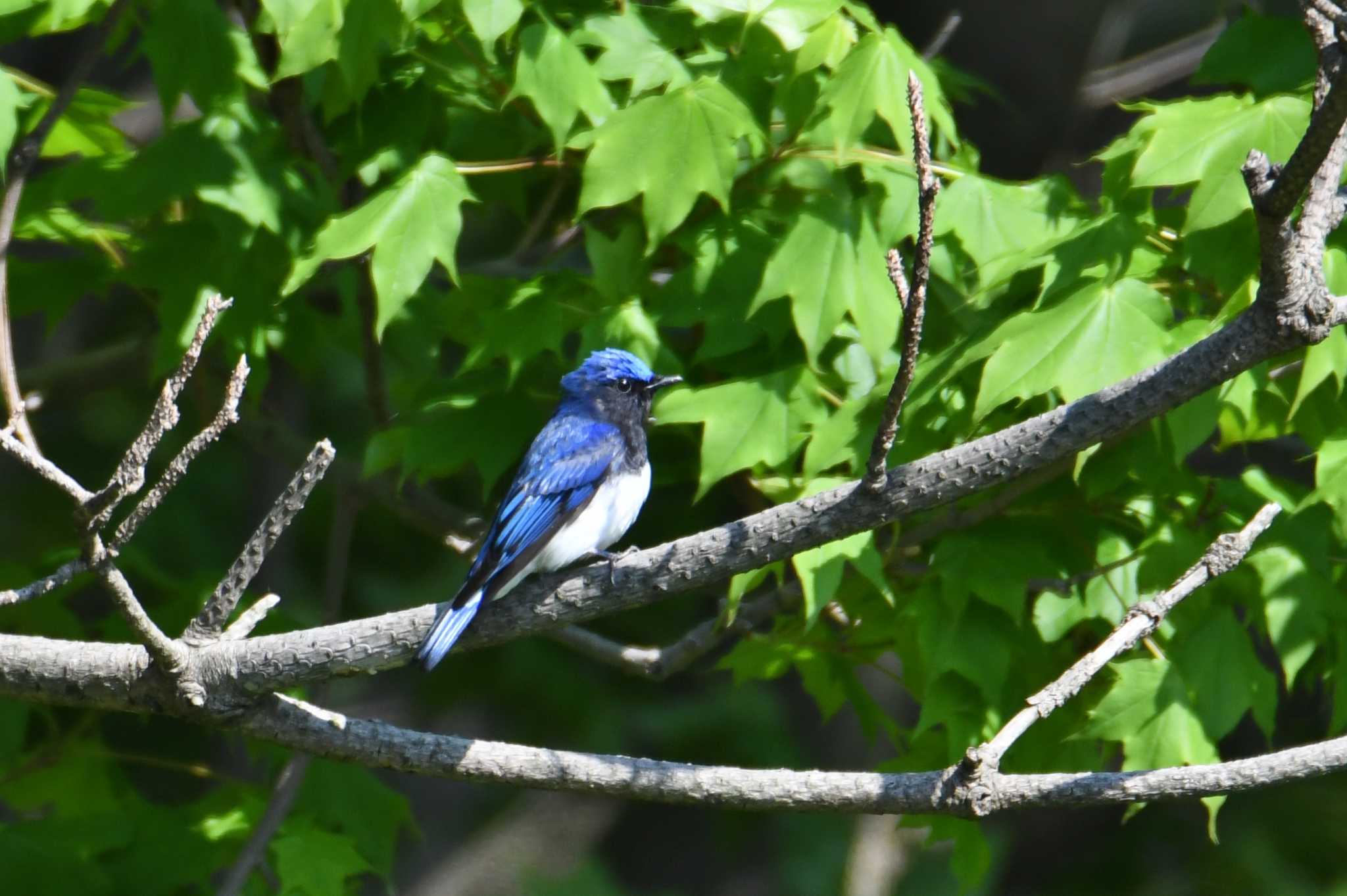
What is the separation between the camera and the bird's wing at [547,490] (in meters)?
3.43

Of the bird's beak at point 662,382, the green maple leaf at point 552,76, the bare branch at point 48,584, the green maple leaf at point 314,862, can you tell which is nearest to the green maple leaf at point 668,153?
the green maple leaf at point 552,76

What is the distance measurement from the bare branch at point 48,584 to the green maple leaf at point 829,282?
1483 millimetres

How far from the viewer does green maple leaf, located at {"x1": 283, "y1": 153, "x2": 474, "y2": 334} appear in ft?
10.4

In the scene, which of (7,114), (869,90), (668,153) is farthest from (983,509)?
(7,114)

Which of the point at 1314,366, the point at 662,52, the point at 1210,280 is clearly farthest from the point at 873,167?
the point at 1314,366

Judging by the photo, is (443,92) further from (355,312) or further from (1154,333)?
(1154,333)

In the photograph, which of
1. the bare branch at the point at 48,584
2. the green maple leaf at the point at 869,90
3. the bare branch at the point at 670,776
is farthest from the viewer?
the green maple leaf at the point at 869,90

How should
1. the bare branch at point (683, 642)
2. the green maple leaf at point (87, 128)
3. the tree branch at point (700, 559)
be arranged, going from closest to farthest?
the tree branch at point (700, 559)
the bare branch at point (683, 642)
the green maple leaf at point (87, 128)

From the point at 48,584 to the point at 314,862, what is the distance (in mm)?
1408

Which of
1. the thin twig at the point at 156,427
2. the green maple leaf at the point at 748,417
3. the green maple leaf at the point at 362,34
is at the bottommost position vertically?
the green maple leaf at the point at 748,417

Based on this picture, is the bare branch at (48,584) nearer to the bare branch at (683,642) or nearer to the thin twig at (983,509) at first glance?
the bare branch at (683,642)

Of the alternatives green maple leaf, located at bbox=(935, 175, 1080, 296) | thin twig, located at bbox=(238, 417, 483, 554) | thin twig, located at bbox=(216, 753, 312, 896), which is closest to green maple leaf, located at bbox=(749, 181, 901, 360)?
green maple leaf, located at bbox=(935, 175, 1080, 296)

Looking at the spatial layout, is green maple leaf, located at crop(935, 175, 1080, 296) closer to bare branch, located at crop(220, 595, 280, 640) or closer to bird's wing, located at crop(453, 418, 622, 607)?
bird's wing, located at crop(453, 418, 622, 607)

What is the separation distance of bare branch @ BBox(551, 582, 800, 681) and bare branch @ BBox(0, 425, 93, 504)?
159 centimetres
